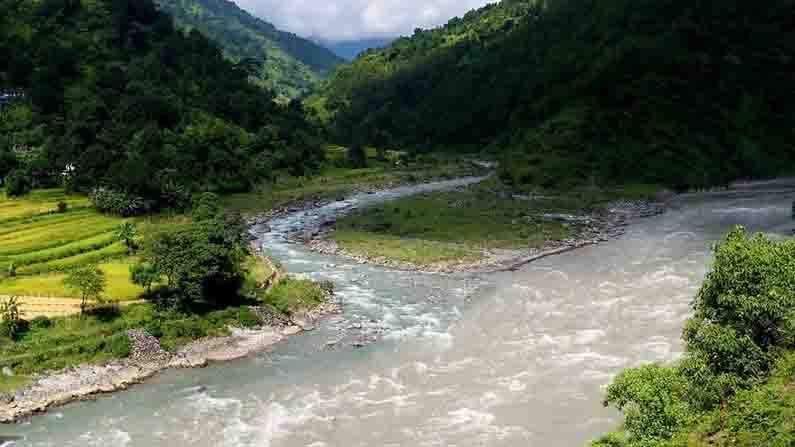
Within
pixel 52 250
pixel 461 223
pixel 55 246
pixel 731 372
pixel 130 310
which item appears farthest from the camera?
pixel 461 223

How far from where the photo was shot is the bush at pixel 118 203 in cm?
7031

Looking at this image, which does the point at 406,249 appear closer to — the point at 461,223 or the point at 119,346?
the point at 461,223

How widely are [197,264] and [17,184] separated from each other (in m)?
48.8

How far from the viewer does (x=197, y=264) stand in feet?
136

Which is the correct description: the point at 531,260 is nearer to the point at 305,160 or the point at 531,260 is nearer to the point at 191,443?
the point at 191,443

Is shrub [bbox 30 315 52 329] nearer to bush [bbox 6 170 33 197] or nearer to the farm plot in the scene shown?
the farm plot

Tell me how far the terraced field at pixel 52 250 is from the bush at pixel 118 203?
117 centimetres

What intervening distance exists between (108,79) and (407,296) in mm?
75227

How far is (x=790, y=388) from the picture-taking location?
20.4 m

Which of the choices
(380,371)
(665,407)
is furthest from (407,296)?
(665,407)

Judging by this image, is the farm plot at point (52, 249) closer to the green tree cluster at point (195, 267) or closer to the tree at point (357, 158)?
the green tree cluster at point (195, 267)

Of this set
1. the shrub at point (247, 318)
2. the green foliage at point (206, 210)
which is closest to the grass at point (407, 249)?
the green foliage at point (206, 210)

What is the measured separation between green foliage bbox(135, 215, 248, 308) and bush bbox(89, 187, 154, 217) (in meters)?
28.6

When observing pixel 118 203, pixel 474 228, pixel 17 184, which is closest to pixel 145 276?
pixel 118 203
